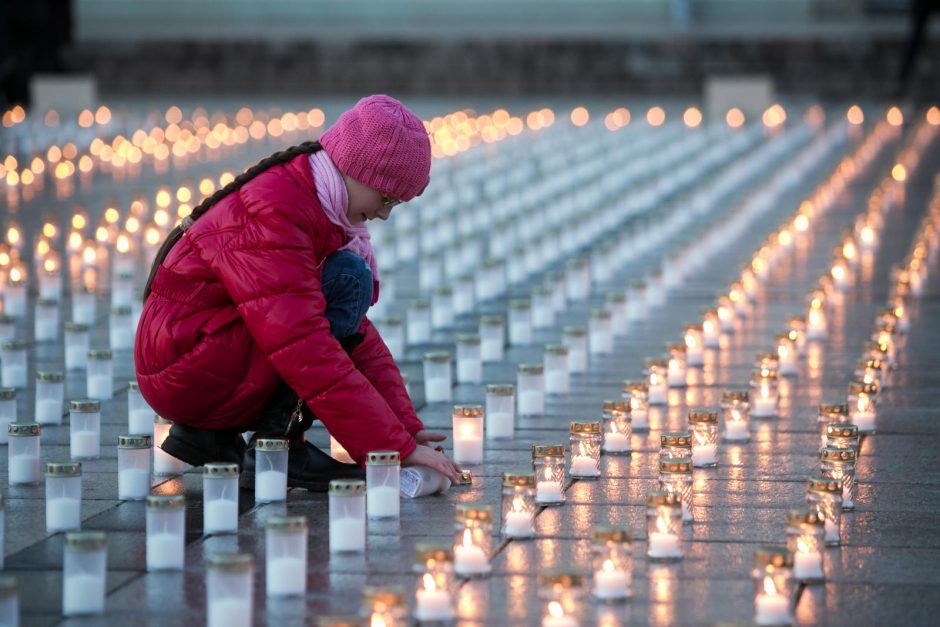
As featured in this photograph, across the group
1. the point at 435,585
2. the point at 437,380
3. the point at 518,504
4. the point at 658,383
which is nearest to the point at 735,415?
the point at 658,383

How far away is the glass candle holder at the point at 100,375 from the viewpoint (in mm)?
7609

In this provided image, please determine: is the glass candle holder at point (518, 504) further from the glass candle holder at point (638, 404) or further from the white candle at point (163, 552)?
the glass candle holder at point (638, 404)

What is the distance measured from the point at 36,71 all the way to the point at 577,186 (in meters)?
12.7

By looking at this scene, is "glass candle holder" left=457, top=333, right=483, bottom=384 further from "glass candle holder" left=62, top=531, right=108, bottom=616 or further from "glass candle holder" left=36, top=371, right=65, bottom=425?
"glass candle holder" left=62, top=531, right=108, bottom=616

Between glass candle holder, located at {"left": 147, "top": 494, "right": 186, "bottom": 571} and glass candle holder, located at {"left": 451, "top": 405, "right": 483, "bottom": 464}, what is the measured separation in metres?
1.61

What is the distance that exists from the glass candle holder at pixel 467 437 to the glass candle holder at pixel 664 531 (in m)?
1.42

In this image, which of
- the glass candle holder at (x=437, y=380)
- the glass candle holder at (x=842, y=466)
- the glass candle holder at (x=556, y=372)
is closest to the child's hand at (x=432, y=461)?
the glass candle holder at (x=842, y=466)

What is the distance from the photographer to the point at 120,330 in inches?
352

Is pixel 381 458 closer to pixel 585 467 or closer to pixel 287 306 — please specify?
pixel 287 306

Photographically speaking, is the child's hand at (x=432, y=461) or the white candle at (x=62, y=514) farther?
the child's hand at (x=432, y=461)

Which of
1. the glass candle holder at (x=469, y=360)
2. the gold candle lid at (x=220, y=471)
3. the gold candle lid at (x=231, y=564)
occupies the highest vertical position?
the glass candle holder at (x=469, y=360)

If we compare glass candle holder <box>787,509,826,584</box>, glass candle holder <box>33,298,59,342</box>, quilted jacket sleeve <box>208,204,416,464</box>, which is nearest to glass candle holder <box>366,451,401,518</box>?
quilted jacket sleeve <box>208,204,416,464</box>

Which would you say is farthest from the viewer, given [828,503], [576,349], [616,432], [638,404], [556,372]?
[576,349]

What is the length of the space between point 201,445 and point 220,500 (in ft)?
1.82
